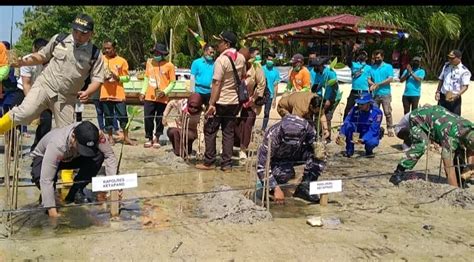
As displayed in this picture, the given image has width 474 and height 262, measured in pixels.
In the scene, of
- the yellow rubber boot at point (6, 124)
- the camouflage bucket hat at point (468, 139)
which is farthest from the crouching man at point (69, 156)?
the camouflage bucket hat at point (468, 139)

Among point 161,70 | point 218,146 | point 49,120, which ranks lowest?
point 218,146

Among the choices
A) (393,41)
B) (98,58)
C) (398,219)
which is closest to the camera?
(398,219)

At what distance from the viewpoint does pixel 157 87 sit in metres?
7.86

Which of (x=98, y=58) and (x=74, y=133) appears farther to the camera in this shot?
(x=98, y=58)

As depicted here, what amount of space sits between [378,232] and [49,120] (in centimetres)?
419

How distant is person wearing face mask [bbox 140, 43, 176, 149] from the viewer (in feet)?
25.8

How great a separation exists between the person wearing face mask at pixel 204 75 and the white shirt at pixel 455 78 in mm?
3435

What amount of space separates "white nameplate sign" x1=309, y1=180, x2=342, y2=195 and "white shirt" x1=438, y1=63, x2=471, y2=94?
4034mm

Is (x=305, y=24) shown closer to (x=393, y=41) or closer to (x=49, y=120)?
(x=393, y=41)

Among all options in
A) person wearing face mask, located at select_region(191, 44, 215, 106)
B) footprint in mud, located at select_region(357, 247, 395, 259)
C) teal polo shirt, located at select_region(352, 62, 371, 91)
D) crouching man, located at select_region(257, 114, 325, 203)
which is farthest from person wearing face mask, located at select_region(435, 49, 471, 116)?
footprint in mud, located at select_region(357, 247, 395, 259)

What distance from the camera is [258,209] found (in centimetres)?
468

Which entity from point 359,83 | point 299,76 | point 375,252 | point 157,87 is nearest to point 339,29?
point 359,83

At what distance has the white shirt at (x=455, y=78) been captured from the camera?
804cm

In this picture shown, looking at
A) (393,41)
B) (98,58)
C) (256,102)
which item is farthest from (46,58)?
(393,41)
